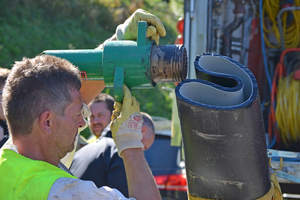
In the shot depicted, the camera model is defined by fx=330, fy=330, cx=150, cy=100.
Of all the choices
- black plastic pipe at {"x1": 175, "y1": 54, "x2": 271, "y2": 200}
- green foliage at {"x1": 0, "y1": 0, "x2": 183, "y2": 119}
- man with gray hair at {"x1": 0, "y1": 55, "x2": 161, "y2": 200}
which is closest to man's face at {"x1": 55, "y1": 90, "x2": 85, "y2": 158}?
man with gray hair at {"x1": 0, "y1": 55, "x2": 161, "y2": 200}

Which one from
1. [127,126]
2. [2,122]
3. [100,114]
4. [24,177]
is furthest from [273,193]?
[100,114]

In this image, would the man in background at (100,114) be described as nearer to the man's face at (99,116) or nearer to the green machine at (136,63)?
the man's face at (99,116)

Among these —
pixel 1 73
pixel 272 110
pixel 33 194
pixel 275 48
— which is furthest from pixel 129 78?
pixel 275 48

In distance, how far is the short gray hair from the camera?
4.30ft

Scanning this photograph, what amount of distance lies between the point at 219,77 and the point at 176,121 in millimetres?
1989

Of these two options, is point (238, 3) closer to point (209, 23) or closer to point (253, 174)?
point (209, 23)

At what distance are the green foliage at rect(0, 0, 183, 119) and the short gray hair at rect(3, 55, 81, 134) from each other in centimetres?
650

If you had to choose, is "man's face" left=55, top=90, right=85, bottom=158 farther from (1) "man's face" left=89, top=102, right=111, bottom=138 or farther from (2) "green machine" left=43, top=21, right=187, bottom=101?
(1) "man's face" left=89, top=102, right=111, bottom=138

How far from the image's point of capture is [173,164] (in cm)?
405

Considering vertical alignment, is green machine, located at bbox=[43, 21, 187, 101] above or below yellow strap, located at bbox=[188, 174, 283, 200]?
above

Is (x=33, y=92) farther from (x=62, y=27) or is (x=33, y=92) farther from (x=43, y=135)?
(x=62, y=27)

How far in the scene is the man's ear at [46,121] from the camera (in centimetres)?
132

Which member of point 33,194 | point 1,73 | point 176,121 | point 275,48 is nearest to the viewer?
point 33,194

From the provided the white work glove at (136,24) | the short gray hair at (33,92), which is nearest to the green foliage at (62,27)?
the white work glove at (136,24)
